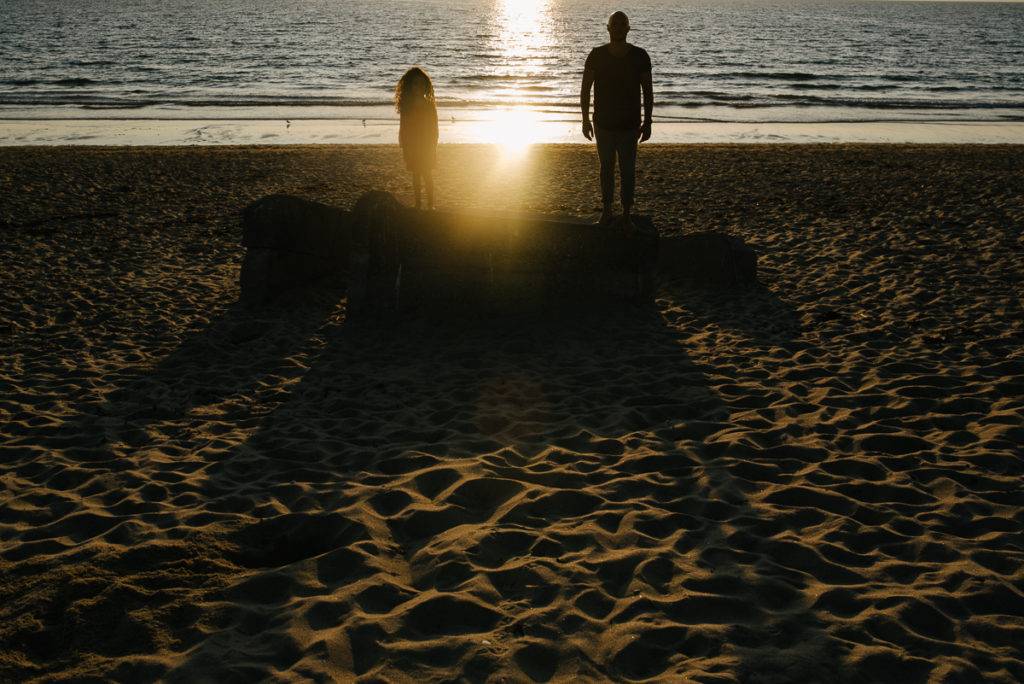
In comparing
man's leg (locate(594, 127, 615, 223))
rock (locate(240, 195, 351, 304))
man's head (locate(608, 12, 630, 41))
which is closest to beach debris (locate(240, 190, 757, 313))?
man's leg (locate(594, 127, 615, 223))

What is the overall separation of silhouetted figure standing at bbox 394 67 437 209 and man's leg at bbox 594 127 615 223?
253 centimetres

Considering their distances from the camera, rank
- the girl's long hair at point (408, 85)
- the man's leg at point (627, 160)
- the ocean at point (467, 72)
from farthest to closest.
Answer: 1. the ocean at point (467, 72)
2. the girl's long hair at point (408, 85)
3. the man's leg at point (627, 160)

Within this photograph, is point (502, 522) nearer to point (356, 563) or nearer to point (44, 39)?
A: point (356, 563)

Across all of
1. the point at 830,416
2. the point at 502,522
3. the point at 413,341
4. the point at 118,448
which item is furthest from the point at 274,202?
the point at 830,416

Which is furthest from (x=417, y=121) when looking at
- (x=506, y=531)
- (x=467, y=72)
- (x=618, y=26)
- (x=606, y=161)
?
(x=467, y=72)

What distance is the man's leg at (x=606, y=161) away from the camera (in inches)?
318

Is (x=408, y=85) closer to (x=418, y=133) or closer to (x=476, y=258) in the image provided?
(x=418, y=133)

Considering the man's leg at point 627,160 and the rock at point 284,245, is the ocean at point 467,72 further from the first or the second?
the man's leg at point 627,160

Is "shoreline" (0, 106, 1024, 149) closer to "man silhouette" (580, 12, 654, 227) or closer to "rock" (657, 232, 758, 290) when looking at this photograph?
"rock" (657, 232, 758, 290)

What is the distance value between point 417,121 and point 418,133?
16cm

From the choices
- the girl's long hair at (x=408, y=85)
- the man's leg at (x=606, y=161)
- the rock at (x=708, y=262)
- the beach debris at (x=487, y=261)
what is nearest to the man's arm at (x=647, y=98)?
the man's leg at (x=606, y=161)

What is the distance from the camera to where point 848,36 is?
74.2 m

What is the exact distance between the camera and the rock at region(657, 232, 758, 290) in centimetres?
926

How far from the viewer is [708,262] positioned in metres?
9.48
